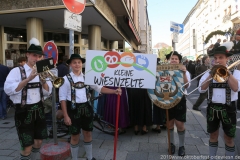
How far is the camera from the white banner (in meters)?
2.85

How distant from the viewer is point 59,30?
34.3 ft

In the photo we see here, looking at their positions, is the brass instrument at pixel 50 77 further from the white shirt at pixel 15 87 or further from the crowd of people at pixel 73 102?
the white shirt at pixel 15 87

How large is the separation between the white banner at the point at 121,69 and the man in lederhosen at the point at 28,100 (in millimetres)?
714

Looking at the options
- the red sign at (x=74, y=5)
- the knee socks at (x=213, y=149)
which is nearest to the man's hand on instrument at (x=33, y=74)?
the red sign at (x=74, y=5)

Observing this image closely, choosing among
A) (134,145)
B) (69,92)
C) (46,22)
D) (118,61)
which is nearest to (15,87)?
(69,92)

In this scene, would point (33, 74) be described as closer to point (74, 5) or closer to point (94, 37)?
point (74, 5)

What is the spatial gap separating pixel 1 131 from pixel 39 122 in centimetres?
304

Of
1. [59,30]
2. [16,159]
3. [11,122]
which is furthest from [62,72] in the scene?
[59,30]

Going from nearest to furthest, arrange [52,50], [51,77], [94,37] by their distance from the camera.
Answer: [51,77]
[52,50]
[94,37]

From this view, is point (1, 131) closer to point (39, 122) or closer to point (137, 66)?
point (39, 122)

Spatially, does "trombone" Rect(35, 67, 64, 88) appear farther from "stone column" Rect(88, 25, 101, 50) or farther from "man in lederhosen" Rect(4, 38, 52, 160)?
"stone column" Rect(88, 25, 101, 50)

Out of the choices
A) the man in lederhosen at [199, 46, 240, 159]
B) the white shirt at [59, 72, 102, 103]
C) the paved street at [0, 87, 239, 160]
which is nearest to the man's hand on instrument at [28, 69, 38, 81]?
the white shirt at [59, 72, 102, 103]

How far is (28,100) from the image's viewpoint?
2.71 meters

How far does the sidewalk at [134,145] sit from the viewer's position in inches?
146
